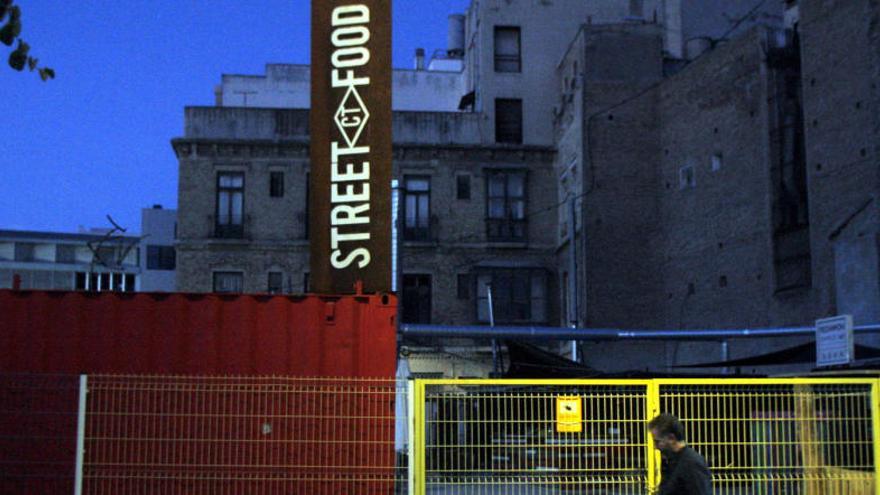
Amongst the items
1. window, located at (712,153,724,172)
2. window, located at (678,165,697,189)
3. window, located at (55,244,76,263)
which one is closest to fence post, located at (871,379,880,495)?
window, located at (712,153,724,172)

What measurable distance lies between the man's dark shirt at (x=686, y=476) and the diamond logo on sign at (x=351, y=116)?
12165 millimetres

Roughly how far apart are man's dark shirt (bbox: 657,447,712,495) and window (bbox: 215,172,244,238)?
3752 centimetres

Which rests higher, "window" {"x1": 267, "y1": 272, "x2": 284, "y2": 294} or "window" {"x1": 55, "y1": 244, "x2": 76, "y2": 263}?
"window" {"x1": 55, "y1": 244, "x2": 76, "y2": 263}

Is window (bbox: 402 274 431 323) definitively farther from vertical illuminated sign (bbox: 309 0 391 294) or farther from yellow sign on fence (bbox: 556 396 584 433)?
yellow sign on fence (bbox: 556 396 584 433)

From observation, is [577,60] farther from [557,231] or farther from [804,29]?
[804,29]

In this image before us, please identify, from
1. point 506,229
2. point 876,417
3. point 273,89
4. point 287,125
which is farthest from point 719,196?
point 876,417

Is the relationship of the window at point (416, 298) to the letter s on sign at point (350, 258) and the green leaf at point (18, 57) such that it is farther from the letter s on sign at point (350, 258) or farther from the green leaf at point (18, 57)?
the green leaf at point (18, 57)

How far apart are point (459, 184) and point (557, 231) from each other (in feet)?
15.2

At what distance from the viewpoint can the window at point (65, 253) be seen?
336 feet

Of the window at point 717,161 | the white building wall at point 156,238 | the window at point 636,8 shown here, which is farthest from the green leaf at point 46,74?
the white building wall at point 156,238

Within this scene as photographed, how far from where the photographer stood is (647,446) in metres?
11.7

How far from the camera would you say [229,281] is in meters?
44.6

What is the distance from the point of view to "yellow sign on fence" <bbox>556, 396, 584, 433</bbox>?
1167 cm

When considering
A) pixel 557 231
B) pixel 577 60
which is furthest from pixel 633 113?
pixel 557 231
